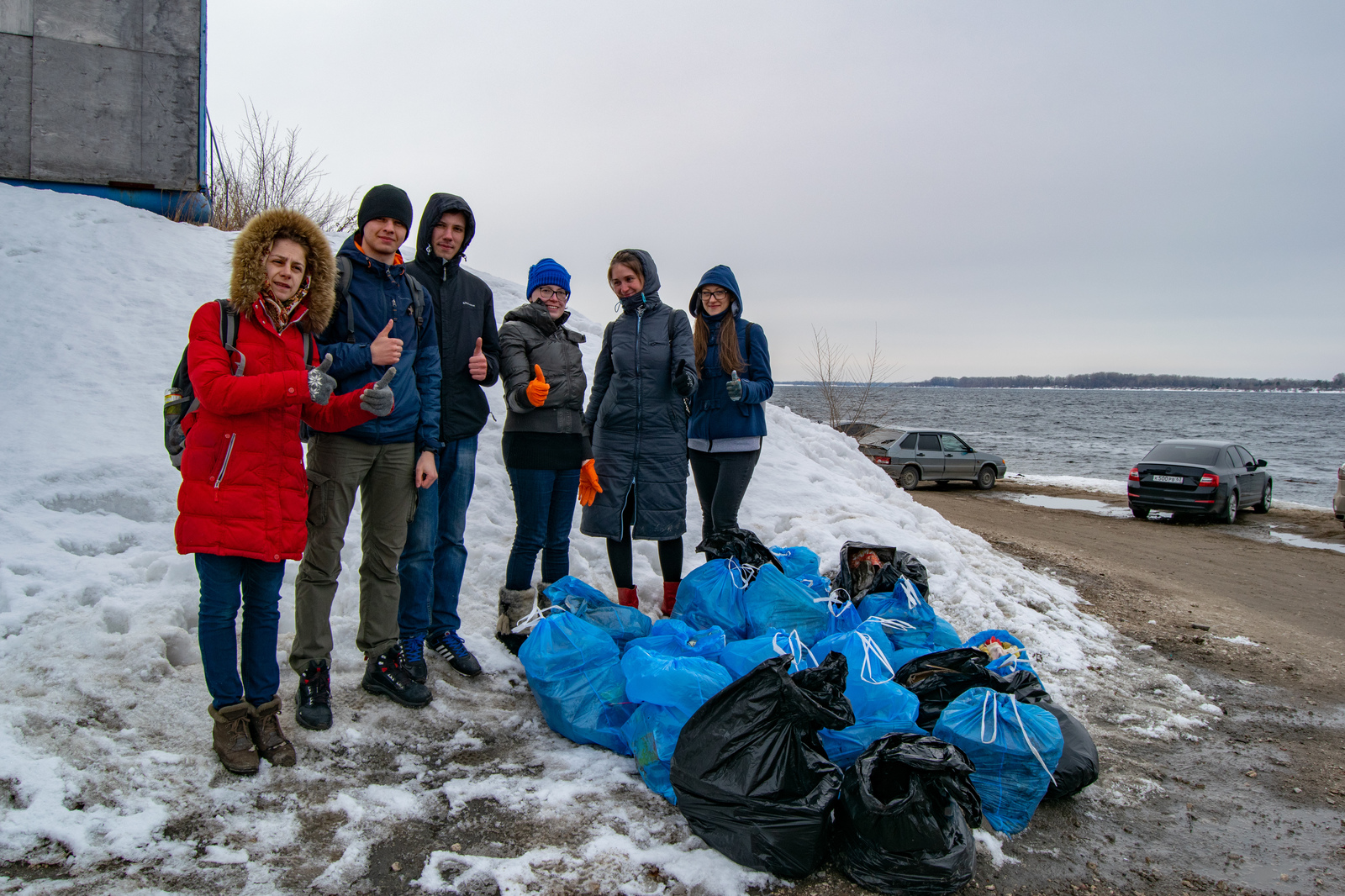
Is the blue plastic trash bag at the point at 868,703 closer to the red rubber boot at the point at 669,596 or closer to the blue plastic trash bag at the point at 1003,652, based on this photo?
the blue plastic trash bag at the point at 1003,652

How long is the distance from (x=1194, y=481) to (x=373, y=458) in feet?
49.8

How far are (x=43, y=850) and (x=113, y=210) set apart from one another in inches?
274

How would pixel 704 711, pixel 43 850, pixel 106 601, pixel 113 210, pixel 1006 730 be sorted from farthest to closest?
1. pixel 113 210
2. pixel 106 601
3. pixel 1006 730
4. pixel 704 711
5. pixel 43 850

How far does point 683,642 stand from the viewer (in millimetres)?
3193

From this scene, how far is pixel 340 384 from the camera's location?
301 cm

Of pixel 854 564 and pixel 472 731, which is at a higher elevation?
pixel 854 564

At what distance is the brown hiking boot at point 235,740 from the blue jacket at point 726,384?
280 cm

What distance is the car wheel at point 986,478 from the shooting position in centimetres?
1926

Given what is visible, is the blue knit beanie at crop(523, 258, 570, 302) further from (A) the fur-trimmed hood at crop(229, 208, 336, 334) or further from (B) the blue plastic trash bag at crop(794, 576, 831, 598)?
(B) the blue plastic trash bag at crop(794, 576, 831, 598)

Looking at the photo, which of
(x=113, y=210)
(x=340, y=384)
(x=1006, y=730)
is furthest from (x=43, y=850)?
(x=113, y=210)

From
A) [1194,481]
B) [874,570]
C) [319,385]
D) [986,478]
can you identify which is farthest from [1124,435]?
[319,385]

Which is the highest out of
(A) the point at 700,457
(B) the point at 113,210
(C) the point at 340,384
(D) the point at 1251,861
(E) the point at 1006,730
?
(B) the point at 113,210

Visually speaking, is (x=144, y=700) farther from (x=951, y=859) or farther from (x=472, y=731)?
(x=951, y=859)

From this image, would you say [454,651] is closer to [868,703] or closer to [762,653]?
[762,653]
